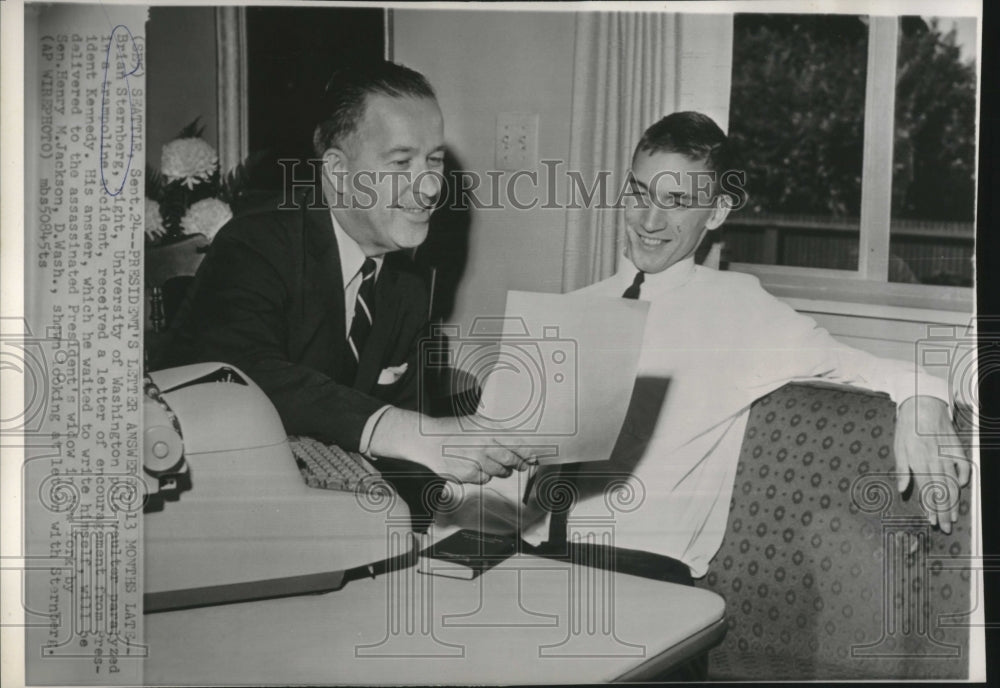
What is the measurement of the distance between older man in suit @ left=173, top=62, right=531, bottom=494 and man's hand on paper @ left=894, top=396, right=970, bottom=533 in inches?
37.2

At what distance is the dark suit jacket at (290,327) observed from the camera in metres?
2.41

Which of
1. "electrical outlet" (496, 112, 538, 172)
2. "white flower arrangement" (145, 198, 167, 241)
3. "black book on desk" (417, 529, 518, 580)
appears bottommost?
"black book on desk" (417, 529, 518, 580)

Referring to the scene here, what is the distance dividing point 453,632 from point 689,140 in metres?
1.39

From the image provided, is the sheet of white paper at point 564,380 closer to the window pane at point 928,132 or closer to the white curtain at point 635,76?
the white curtain at point 635,76

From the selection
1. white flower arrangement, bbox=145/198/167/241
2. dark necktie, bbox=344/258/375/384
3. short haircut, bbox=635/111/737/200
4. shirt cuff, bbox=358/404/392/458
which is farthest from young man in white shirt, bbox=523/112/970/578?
white flower arrangement, bbox=145/198/167/241

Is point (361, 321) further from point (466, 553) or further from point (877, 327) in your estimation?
point (877, 327)

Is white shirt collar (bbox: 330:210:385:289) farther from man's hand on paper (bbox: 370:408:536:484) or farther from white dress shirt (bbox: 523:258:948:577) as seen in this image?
white dress shirt (bbox: 523:258:948:577)

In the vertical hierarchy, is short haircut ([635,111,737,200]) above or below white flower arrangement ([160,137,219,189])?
above

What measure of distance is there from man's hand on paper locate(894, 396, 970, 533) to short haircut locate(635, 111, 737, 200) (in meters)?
0.78

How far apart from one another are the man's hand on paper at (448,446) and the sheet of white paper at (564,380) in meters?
0.05

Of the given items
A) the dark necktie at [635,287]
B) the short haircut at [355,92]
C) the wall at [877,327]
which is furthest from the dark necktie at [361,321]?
the wall at [877,327]

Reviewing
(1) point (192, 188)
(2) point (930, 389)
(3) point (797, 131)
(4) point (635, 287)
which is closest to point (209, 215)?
(1) point (192, 188)

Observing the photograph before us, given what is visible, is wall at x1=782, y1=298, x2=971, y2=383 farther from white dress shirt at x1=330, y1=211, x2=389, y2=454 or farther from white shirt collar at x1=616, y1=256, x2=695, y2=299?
white dress shirt at x1=330, y1=211, x2=389, y2=454

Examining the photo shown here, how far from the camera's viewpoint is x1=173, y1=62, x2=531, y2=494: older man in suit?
2408 millimetres
